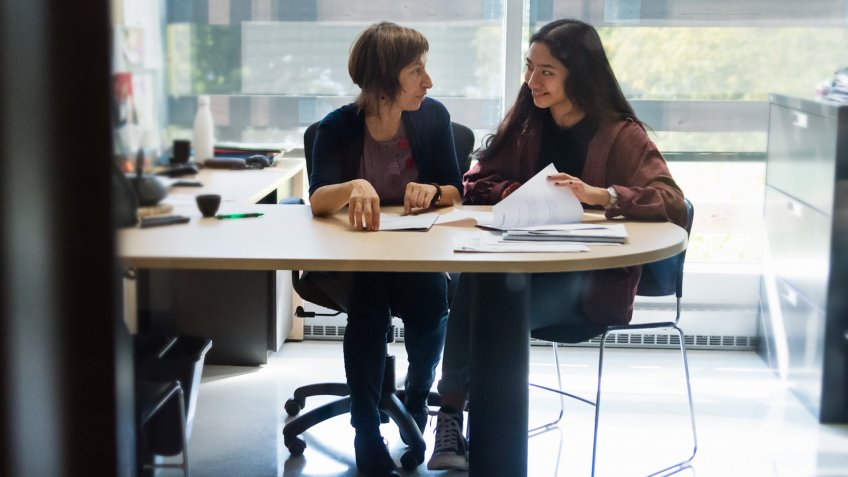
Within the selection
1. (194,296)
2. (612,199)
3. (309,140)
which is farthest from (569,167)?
(194,296)

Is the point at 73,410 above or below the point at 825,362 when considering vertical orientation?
above

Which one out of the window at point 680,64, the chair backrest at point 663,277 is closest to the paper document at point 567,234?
the chair backrest at point 663,277

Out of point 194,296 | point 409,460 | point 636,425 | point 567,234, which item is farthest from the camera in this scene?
point 636,425

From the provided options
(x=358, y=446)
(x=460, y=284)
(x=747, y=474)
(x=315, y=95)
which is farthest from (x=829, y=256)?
(x=315, y=95)

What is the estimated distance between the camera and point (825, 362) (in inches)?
97.4

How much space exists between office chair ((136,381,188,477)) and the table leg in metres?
1.13

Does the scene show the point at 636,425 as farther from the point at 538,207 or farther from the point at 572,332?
the point at 538,207

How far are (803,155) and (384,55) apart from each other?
122cm

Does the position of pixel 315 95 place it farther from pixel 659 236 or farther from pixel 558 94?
pixel 659 236

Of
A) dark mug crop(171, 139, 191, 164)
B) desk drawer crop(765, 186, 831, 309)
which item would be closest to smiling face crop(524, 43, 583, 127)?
desk drawer crop(765, 186, 831, 309)

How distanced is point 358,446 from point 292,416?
0.36 m

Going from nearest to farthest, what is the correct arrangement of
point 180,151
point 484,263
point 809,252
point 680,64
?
point 180,151 < point 484,263 < point 809,252 < point 680,64

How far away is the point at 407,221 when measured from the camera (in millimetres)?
1726

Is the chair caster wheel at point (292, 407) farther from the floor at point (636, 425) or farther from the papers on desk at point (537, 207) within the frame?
the papers on desk at point (537, 207)
